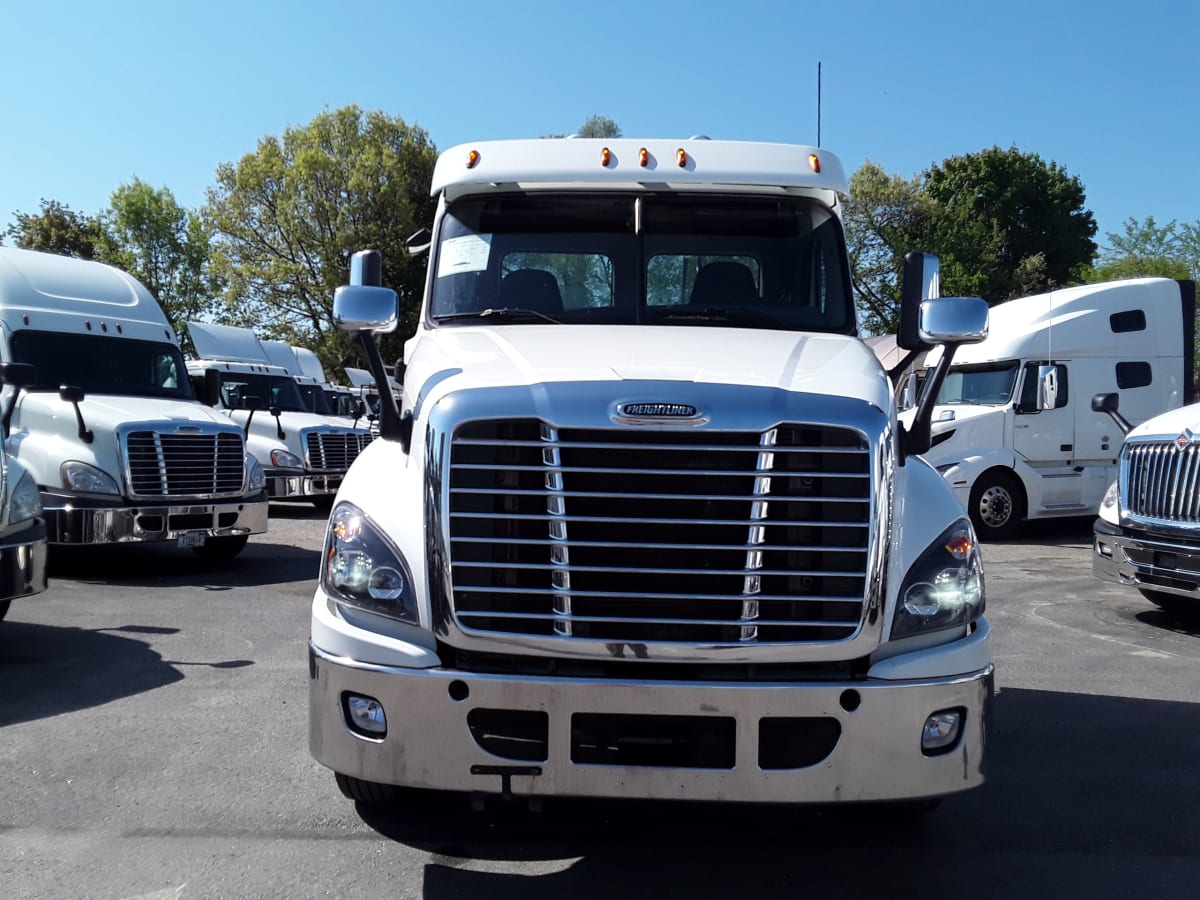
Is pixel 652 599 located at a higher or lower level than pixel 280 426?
lower

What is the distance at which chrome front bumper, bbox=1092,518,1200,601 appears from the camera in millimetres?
7902

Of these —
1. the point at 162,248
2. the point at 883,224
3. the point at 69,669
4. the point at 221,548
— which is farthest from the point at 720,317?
the point at 162,248

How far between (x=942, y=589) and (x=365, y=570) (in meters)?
1.82

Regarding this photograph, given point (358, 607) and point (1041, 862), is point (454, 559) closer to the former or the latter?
point (358, 607)

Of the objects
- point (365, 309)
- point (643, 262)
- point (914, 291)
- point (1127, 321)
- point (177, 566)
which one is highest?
point (1127, 321)

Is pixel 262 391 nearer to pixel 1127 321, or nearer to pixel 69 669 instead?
pixel 69 669

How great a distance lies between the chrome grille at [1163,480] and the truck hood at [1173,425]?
85 millimetres

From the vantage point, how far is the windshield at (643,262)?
4789 millimetres

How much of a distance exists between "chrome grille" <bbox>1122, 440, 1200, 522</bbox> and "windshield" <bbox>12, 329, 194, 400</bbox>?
29.8 feet

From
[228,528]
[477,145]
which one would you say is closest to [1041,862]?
[477,145]

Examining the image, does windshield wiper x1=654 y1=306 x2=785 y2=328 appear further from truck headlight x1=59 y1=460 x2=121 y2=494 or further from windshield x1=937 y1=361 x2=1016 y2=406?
windshield x1=937 y1=361 x2=1016 y2=406

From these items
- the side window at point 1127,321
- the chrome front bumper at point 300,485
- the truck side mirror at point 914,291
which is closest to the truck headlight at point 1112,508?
the truck side mirror at point 914,291

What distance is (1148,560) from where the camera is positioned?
8219mm

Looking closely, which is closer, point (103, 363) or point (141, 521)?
point (141, 521)
